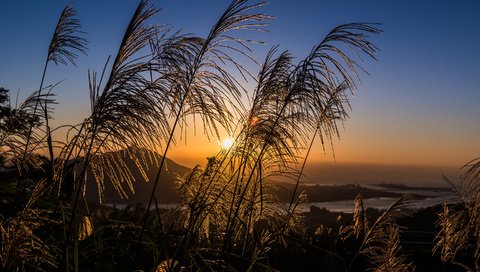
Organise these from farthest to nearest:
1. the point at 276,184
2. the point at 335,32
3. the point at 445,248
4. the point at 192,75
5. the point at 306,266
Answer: the point at 306,266 < the point at 276,184 < the point at 445,248 < the point at 335,32 < the point at 192,75

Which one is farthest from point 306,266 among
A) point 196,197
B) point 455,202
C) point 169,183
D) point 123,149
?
point 123,149

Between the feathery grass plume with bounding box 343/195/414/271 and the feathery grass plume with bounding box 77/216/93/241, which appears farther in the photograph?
the feathery grass plume with bounding box 77/216/93/241

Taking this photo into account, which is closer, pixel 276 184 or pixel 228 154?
pixel 228 154

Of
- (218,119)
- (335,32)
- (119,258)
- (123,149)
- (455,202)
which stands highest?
(335,32)

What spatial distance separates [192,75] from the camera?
3418 mm

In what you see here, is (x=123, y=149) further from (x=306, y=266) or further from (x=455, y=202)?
(x=306, y=266)

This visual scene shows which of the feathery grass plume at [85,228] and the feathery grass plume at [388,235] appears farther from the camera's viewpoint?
the feathery grass plume at [85,228]

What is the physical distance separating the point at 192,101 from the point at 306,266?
4463 millimetres

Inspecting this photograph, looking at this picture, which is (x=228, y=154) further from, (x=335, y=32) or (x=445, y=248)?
(x=445, y=248)

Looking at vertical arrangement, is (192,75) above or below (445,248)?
above

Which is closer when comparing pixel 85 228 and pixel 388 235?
pixel 85 228

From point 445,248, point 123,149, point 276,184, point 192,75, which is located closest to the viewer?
point 123,149

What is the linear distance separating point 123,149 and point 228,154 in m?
1.06

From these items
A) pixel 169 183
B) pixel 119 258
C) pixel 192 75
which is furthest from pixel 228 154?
pixel 119 258
